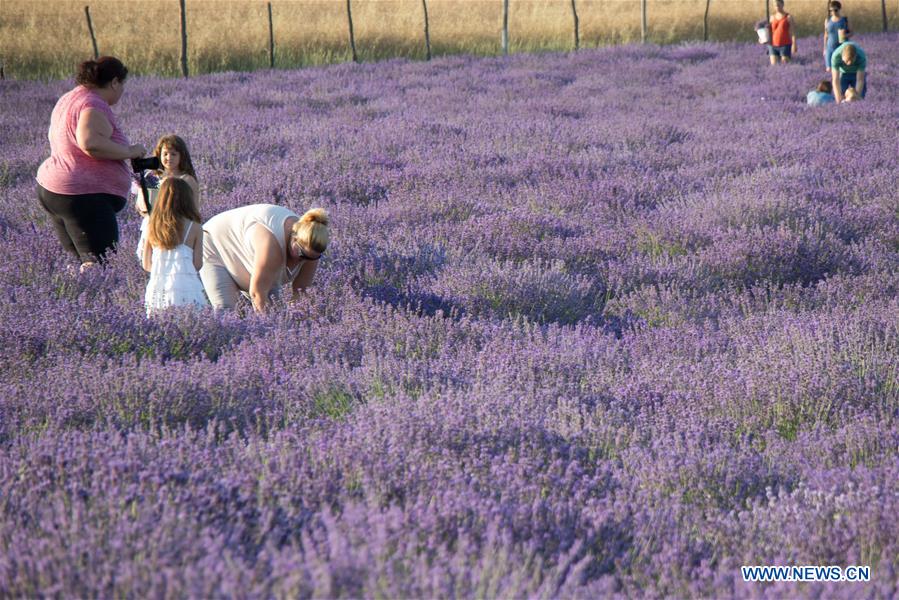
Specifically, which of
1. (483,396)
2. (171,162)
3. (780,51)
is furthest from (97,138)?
(780,51)

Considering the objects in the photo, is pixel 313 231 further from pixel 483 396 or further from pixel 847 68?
pixel 847 68

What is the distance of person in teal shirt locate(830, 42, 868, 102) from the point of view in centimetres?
1181

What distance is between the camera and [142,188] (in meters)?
5.54

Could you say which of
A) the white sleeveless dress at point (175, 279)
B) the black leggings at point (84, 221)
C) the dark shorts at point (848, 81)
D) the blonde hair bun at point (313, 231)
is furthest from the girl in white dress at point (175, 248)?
the dark shorts at point (848, 81)

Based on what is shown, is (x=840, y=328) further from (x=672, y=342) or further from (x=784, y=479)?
(x=784, y=479)

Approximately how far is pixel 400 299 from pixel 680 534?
9.12 feet

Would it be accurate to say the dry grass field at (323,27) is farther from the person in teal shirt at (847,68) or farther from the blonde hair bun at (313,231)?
the blonde hair bun at (313,231)

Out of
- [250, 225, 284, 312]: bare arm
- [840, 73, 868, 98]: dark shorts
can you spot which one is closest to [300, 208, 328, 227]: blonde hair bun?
[250, 225, 284, 312]: bare arm

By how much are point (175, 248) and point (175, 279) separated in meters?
0.18

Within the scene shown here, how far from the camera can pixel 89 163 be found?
5.40 m

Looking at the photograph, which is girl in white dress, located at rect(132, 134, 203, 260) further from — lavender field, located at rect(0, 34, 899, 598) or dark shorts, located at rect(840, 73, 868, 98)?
dark shorts, located at rect(840, 73, 868, 98)

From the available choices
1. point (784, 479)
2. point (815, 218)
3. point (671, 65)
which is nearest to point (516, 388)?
point (784, 479)

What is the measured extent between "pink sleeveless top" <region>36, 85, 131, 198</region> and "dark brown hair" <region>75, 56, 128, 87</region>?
6 centimetres

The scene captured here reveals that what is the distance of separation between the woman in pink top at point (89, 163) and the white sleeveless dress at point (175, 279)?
0.79 metres
